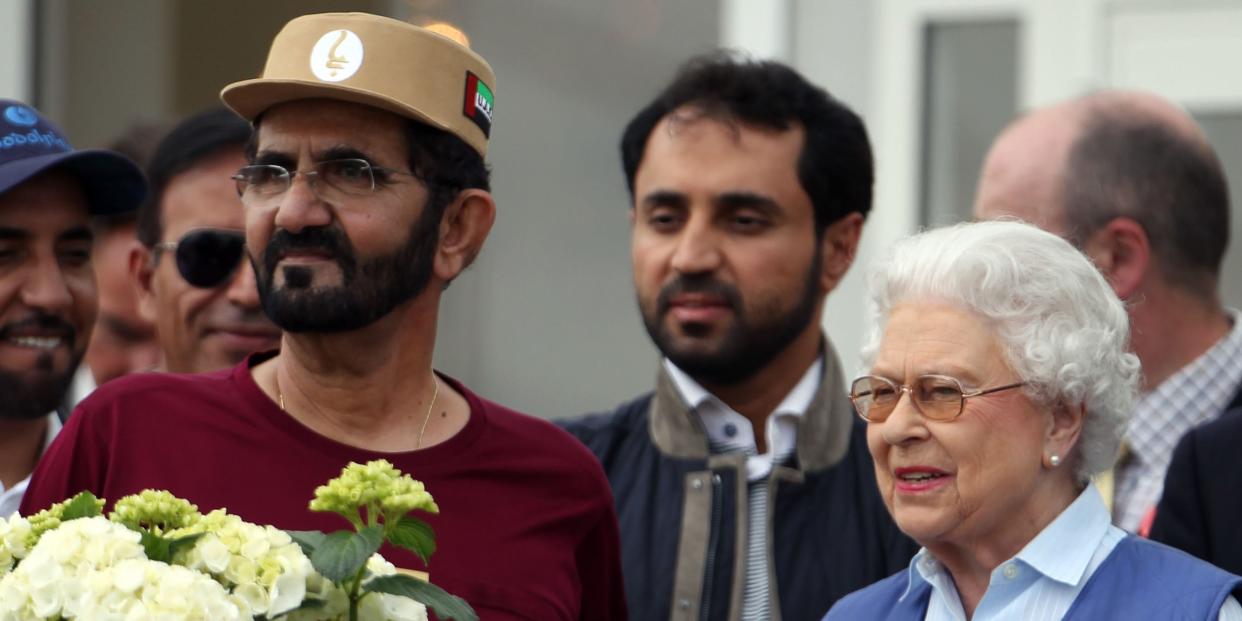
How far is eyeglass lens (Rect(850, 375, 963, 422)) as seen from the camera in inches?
Answer: 131

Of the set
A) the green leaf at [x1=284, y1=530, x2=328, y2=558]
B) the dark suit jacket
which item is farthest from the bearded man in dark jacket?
the green leaf at [x1=284, y1=530, x2=328, y2=558]

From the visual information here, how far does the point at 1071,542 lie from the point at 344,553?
136 centimetres

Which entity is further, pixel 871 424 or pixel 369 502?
pixel 871 424

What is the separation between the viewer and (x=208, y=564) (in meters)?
2.55

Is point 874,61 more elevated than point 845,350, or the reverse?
point 874,61

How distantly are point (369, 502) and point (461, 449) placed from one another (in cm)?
91

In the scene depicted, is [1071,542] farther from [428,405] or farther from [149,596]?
[149,596]

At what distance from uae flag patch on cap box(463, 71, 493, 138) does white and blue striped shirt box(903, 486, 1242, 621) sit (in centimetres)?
124

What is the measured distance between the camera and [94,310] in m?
4.08

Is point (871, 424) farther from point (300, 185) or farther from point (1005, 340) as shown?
point (300, 185)

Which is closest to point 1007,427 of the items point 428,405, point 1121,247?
point 428,405

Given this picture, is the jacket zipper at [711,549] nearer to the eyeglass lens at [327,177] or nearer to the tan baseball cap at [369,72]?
the tan baseball cap at [369,72]

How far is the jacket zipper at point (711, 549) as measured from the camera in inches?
168

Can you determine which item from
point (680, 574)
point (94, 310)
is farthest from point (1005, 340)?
point (94, 310)
